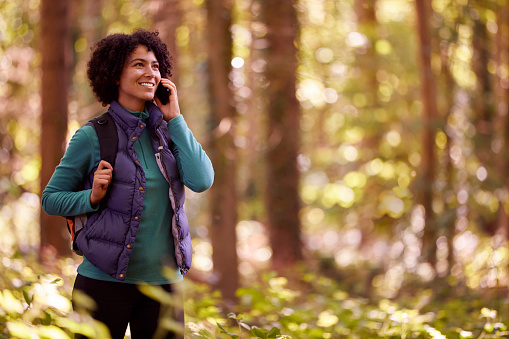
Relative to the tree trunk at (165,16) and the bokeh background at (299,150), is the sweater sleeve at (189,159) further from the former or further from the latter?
the tree trunk at (165,16)

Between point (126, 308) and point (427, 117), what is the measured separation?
8.11 meters

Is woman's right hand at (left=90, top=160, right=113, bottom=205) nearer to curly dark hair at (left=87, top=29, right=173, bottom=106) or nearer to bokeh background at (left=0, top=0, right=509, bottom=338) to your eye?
curly dark hair at (left=87, top=29, right=173, bottom=106)

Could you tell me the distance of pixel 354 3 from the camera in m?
15.4

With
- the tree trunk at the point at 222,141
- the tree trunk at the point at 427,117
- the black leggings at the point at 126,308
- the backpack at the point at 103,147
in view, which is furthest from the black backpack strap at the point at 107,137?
the tree trunk at the point at 427,117

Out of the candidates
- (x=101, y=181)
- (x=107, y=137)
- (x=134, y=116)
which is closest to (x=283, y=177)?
(x=134, y=116)

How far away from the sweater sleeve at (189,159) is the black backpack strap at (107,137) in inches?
11.9

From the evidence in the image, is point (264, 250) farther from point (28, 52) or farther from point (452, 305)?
point (452, 305)

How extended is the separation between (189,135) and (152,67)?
462 millimetres

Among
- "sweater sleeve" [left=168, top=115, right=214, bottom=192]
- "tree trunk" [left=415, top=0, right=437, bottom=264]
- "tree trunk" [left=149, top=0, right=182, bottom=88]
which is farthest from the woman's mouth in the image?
"tree trunk" [left=415, top=0, right=437, bottom=264]

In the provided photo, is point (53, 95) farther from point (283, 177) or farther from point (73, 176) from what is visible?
point (73, 176)

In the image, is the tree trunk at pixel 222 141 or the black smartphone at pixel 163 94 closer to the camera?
the black smartphone at pixel 163 94

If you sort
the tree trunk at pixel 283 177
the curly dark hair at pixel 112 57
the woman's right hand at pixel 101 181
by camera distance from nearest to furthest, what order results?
the woman's right hand at pixel 101 181, the curly dark hair at pixel 112 57, the tree trunk at pixel 283 177

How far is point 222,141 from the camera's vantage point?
720 cm

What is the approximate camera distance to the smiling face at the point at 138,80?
3.04 metres
